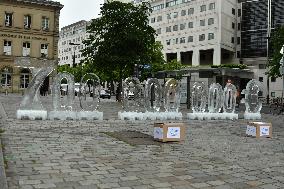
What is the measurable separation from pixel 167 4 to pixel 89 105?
68.8 meters

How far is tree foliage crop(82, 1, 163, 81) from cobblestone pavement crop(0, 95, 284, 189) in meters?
20.9

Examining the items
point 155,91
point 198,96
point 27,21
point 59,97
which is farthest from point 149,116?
point 27,21

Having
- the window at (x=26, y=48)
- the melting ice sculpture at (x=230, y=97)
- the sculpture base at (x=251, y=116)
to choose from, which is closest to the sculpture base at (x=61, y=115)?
the melting ice sculpture at (x=230, y=97)

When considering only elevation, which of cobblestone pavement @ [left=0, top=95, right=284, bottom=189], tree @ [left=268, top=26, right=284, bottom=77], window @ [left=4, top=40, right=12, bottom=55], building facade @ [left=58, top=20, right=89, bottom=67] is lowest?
cobblestone pavement @ [left=0, top=95, right=284, bottom=189]

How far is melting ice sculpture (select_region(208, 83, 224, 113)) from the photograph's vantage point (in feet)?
64.2

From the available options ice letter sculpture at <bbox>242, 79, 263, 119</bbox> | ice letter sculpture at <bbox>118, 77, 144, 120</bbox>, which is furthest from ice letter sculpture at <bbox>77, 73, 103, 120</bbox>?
ice letter sculpture at <bbox>242, 79, 263, 119</bbox>

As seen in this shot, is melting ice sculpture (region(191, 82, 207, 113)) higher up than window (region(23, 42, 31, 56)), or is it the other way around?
window (region(23, 42, 31, 56))

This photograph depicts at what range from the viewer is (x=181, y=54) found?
81.6 m

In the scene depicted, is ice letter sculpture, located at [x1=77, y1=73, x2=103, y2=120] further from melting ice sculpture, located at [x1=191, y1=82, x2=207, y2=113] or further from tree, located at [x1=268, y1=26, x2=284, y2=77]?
tree, located at [x1=268, y1=26, x2=284, y2=77]

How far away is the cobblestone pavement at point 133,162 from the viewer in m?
6.44

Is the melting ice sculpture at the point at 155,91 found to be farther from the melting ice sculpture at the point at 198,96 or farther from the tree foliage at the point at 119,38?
the tree foliage at the point at 119,38

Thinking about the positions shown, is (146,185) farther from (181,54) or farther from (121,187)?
(181,54)

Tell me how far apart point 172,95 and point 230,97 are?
3.88 meters

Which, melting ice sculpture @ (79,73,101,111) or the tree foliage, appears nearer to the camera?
melting ice sculpture @ (79,73,101,111)
